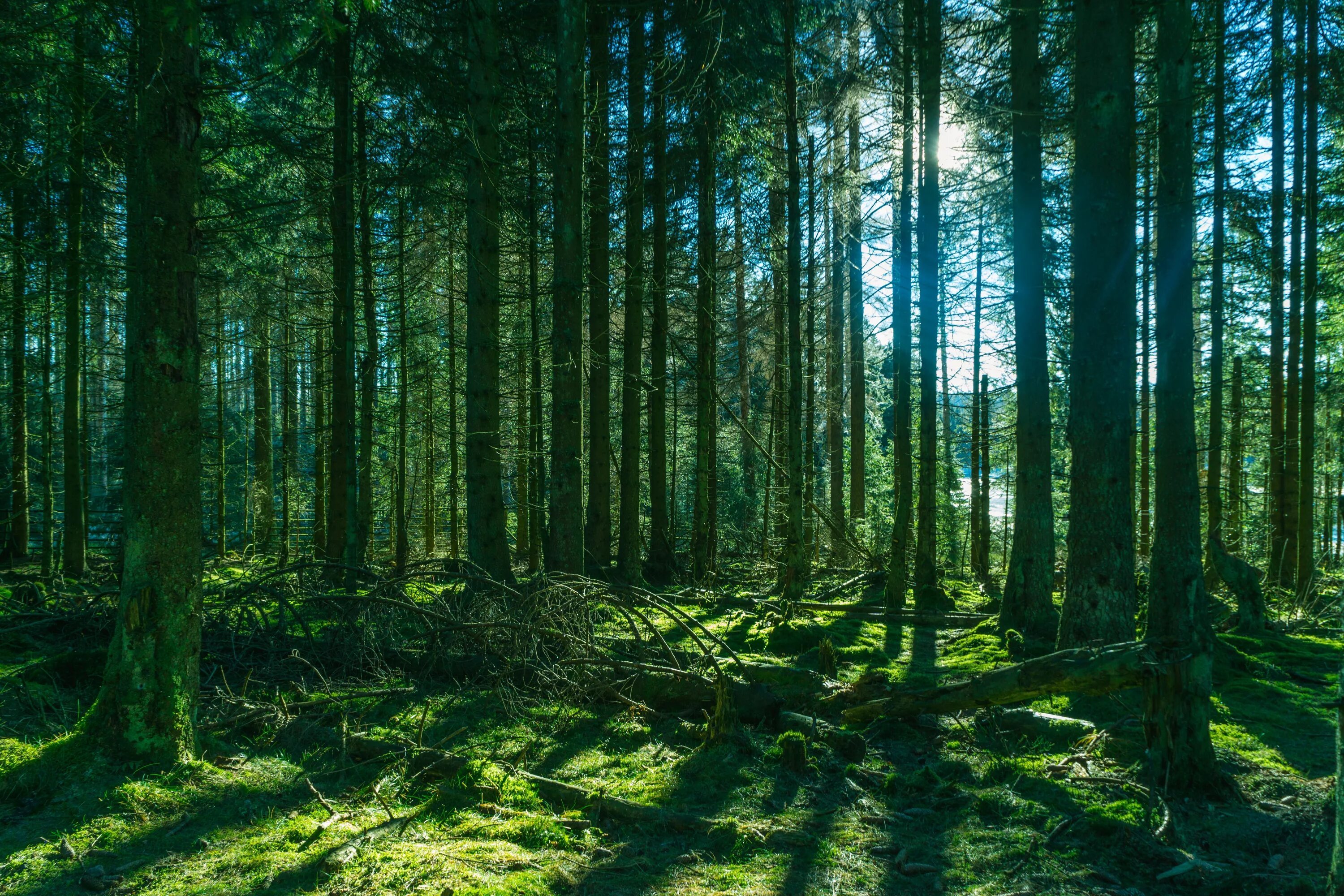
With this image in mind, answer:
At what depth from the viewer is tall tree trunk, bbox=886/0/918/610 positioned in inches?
462

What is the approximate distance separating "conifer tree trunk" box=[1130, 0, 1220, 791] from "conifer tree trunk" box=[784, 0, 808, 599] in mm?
4833

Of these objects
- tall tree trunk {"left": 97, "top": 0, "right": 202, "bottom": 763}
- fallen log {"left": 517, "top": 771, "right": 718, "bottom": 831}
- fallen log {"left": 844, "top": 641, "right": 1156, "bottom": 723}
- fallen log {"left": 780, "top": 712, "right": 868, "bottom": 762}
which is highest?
tall tree trunk {"left": 97, "top": 0, "right": 202, "bottom": 763}

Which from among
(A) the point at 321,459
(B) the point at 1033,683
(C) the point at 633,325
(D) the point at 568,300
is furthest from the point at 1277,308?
(A) the point at 321,459

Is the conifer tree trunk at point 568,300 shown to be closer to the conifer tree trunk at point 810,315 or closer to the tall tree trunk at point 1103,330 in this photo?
the conifer tree trunk at point 810,315

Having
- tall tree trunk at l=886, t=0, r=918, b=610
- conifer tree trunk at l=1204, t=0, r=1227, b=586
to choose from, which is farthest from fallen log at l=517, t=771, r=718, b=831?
conifer tree trunk at l=1204, t=0, r=1227, b=586

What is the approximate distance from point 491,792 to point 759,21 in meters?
12.1

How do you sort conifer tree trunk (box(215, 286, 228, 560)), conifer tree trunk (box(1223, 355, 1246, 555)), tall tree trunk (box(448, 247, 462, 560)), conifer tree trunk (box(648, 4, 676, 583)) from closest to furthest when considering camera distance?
conifer tree trunk (box(648, 4, 676, 583))
conifer tree trunk (box(1223, 355, 1246, 555))
conifer tree trunk (box(215, 286, 228, 560))
tall tree trunk (box(448, 247, 462, 560))

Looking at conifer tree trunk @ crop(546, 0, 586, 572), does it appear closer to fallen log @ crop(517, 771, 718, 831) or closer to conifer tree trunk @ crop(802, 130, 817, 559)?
conifer tree trunk @ crop(802, 130, 817, 559)

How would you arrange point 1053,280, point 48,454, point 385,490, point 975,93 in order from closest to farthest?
point 975,93 < point 48,454 < point 1053,280 < point 385,490

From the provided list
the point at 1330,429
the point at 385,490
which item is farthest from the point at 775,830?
the point at 1330,429

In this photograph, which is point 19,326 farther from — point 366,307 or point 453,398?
point 453,398

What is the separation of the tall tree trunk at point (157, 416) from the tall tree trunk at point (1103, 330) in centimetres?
740

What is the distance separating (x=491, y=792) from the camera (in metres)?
4.29

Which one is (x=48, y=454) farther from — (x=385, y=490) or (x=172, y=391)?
(x=385, y=490)
